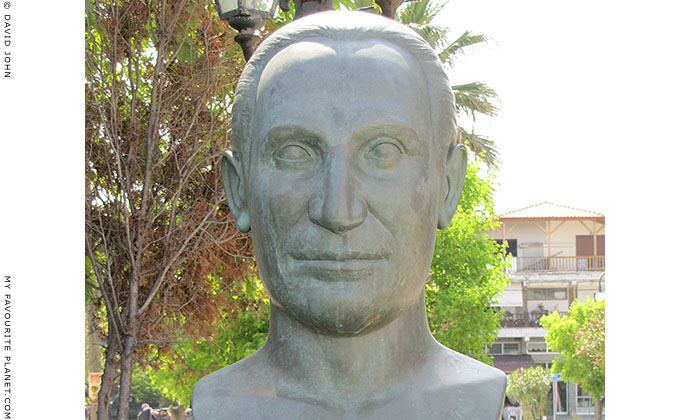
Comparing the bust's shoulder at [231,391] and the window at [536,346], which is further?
the window at [536,346]

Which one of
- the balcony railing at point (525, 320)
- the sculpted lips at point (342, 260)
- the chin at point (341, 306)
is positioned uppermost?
the sculpted lips at point (342, 260)

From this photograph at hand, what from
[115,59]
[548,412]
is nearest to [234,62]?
[115,59]

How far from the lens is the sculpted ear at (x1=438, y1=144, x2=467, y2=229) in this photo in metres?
2.48

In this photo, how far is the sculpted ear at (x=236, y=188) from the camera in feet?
8.33

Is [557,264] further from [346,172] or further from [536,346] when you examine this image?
[346,172]

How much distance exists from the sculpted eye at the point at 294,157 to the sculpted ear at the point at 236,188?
0.27 meters

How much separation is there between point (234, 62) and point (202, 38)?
0.51 metres

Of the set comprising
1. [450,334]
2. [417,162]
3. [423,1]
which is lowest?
[450,334]

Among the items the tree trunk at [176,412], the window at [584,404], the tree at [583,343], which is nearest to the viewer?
the tree trunk at [176,412]

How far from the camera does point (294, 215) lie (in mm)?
2258

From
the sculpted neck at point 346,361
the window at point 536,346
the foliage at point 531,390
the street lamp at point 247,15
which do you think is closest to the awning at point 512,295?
the window at point 536,346

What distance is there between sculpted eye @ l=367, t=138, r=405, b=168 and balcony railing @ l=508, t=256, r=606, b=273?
1201 inches

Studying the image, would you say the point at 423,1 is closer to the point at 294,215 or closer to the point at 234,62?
the point at 234,62

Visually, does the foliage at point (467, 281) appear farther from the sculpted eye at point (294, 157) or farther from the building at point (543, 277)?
the building at point (543, 277)
